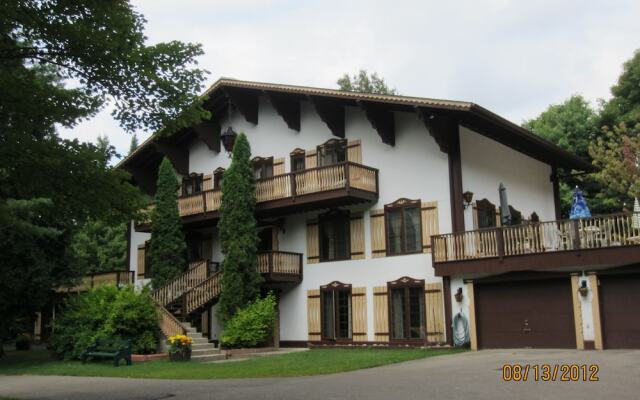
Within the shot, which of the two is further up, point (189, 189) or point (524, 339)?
point (189, 189)

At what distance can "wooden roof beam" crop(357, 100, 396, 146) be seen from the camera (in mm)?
22688

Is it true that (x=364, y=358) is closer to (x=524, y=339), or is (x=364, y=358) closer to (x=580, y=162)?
(x=524, y=339)

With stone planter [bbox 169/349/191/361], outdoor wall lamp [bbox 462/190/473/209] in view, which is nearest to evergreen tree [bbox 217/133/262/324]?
stone planter [bbox 169/349/191/361]

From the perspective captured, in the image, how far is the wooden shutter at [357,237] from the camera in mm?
23453

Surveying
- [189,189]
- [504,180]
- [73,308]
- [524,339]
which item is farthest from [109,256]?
[524,339]

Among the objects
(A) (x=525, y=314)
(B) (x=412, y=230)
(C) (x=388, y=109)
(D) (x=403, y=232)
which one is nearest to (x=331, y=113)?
(C) (x=388, y=109)

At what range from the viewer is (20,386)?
15195 mm

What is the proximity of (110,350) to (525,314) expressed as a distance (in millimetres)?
12454

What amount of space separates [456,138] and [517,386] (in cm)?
1196

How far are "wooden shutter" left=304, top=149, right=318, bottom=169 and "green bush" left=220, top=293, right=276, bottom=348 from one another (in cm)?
534

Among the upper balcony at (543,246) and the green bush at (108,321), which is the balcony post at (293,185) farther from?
the green bush at (108,321)

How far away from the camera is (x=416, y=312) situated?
21.8m

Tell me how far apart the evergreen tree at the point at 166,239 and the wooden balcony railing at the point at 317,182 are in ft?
7.46

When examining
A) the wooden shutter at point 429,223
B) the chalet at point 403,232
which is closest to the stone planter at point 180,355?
the chalet at point 403,232
